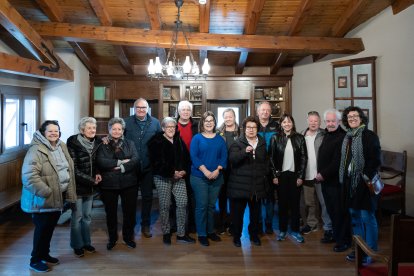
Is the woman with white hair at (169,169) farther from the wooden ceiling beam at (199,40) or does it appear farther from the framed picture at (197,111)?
the framed picture at (197,111)

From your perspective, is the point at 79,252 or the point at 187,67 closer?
the point at 79,252

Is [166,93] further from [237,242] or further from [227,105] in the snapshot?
[237,242]

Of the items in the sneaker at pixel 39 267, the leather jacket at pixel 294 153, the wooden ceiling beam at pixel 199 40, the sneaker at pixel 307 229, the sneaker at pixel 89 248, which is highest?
the wooden ceiling beam at pixel 199 40

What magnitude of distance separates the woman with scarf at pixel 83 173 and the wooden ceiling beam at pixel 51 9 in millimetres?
2252

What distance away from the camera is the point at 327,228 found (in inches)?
135

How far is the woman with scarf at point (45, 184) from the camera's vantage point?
8.32 feet

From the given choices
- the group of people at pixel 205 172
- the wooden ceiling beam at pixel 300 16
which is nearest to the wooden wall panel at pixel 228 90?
the wooden ceiling beam at pixel 300 16

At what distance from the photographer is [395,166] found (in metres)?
4.14

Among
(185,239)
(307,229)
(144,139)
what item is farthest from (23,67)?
(307,229)

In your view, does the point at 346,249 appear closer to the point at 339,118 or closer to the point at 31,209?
the point at 339,118

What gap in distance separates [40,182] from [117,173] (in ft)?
2.29

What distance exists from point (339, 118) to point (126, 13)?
11.0ft

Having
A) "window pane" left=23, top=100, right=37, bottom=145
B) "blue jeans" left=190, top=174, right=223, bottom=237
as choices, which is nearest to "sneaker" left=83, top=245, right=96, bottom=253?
"blue jeans" left=190, top=174, right=223, bottom=237

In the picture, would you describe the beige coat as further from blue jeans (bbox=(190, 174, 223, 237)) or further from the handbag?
the handbag
